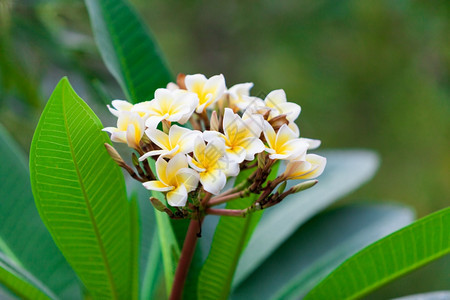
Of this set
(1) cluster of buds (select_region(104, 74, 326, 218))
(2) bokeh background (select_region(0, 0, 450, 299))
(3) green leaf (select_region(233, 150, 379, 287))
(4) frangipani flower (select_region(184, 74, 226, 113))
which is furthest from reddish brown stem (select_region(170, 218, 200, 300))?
(2) bokeh background (select_region(0, 0, 450, 299))

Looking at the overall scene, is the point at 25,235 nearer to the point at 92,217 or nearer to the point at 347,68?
the point at 92,217

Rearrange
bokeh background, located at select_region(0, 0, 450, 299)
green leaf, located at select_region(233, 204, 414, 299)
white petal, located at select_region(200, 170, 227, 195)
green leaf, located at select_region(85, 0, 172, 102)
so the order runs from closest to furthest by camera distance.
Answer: white petal, located at select_region(200, 170, 227, 195)
green leaf, located at select_region(85, 0, 172, 102)
green leaf, located at select_region(233, 204, 414, 299)
bokeh background, located at select_region(0, 0, 450, 299)

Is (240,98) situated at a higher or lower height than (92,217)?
higher

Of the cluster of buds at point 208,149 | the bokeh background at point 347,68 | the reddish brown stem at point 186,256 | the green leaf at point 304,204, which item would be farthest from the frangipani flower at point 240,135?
the bokeh background at point 347,68

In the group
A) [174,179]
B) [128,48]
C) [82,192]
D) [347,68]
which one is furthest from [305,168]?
[347,68]

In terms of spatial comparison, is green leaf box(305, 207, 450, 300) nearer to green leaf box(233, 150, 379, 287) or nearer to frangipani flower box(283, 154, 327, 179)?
frangipani flower box(283, 154, 327, 179)

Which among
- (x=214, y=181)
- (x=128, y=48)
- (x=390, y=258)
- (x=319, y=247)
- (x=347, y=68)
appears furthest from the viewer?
(x=347, y=68)

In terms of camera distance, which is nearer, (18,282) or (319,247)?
(18,282)
